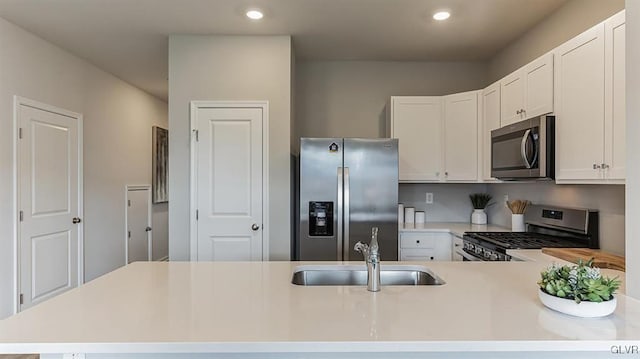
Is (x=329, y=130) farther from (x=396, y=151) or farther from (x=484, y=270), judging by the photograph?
(x=484, y=270)

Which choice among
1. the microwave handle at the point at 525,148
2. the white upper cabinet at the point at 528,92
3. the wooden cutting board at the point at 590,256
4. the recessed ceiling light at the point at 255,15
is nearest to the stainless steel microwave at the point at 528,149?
the microwave handle at the point at 525,148

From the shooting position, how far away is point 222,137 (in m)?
3.37

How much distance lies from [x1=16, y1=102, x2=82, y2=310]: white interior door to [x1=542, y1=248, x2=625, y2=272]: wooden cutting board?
4.06 meters

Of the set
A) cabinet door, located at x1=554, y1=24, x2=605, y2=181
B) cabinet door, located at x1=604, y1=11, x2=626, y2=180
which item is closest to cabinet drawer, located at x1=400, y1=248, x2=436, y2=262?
cabinet door, located at x1=554, y1=24, x2=605, y2=181

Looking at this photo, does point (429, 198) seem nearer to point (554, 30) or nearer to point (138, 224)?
point (554, 30)

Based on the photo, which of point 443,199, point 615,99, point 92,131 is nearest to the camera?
point 615,99

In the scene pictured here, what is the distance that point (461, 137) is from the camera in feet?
11.7

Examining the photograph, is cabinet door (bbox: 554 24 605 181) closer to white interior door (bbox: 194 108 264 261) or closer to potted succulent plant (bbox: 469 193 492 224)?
potted succulent plant (bbox: 469 193 492 224)

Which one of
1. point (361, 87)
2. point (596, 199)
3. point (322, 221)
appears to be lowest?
point (322, 221)

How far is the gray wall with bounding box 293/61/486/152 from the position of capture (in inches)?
162

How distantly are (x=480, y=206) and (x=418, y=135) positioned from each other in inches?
40.8

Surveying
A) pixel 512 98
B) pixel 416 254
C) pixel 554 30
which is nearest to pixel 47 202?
pixel 416 254

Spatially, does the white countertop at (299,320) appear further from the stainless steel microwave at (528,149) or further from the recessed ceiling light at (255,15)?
the recessed ceiling light at (255,15)

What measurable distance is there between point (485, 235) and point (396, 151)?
965mm
